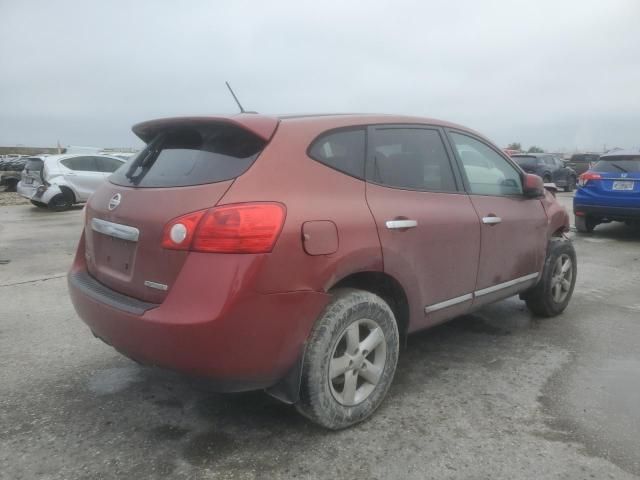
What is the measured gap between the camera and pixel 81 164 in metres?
14.2

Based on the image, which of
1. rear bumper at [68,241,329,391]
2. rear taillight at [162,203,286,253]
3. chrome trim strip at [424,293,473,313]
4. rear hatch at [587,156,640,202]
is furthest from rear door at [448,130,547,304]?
rear hatch at [587,156,640,202]

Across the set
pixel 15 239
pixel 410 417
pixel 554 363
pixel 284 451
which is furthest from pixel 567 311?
pixel 15 239

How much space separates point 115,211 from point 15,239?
24.8ft

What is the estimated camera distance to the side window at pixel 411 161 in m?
2.98

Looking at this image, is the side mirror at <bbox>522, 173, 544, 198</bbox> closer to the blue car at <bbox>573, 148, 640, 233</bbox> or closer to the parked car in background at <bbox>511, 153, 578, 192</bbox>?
the blue car at <bbox>573, 148, 640, 233</bbox>

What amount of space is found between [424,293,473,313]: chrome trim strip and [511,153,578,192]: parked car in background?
718 inches

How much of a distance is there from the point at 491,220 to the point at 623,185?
6619 millimetres

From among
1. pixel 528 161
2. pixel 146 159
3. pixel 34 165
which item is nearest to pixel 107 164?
pixel 34 165

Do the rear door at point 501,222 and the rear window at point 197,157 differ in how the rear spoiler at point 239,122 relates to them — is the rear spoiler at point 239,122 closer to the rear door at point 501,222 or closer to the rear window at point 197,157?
the rear window at point 197,157

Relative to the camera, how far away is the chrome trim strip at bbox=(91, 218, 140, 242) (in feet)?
8.39

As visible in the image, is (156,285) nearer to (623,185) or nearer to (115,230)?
(115,230)

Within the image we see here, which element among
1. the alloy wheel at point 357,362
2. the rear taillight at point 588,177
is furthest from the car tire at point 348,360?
the rear taillight at point 588,177

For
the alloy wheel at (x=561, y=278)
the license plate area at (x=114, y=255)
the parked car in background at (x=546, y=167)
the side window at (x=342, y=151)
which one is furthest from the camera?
the parked car in background at (x=546, y=167)

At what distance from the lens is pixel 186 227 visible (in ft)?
7.66
